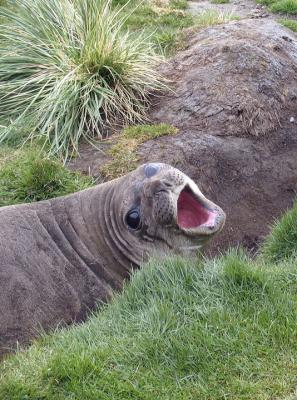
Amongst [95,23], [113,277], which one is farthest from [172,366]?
[95,23]

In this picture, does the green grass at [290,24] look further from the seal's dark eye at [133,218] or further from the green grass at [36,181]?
the seal's dark eye at [133,218]

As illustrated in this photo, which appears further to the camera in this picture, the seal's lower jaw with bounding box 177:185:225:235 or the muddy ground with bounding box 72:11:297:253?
the muddy ground with bounding box 72:11:297:253

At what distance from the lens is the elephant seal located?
491cm

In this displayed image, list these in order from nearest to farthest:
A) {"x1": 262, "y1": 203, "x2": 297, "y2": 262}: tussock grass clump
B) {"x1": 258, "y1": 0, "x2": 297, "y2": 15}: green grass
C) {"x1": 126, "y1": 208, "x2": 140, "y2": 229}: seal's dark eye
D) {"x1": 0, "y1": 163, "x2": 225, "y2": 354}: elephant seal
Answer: {"x1": 0, "y1": 163, "x2": 225, "y2": 354}: elephant seal, {"x1": 262, "y1": 203, "x2": 297, "y2": 262}: tussock grass clump, {"x1": 126, "y1": 208, "x2": 140, "y2": 229}: seal's dark eye, {"x1": 258, "y1": 0, "x2": 297, "y2": 15}: green grass

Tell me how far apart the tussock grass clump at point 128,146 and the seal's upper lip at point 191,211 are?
1536mm

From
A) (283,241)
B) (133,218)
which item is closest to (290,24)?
(283,241)

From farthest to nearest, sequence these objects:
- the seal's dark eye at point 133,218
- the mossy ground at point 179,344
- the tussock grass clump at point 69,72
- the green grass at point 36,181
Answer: the tussock grass clump at point 69,72, the green grass at point 36,181, the seal's dark eye at point 133,218, the mossy ground at point 179,344

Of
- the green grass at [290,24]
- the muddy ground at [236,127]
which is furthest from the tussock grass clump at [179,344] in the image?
the green grass at [290,24]

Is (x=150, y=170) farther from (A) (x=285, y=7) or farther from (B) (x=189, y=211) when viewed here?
(A) (x=285, y=7)

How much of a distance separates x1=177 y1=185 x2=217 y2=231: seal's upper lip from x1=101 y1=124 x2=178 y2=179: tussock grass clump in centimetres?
154

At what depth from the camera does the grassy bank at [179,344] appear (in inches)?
139

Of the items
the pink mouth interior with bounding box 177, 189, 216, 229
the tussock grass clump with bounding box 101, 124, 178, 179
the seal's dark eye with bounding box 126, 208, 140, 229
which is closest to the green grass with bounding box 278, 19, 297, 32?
the tussock grass clump with bounding box 101, 124, 178, 179

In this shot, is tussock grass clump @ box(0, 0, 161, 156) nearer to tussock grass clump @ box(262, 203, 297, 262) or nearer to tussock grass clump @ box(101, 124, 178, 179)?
tussock grass clump @ box(101, 124, 178, 179)

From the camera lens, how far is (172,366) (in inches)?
144
